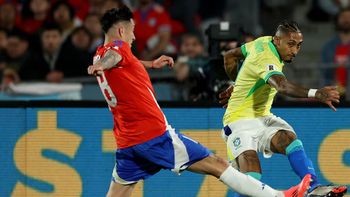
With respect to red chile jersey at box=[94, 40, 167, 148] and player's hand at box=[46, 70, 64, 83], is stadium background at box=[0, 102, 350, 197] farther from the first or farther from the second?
player's hand at box=[46, 70, 64, 83]

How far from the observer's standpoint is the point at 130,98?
9.49 meters

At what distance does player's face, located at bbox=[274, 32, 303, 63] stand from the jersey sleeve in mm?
124

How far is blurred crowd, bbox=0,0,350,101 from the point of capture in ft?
49.4

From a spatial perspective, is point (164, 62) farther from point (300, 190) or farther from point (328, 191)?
point (328, 191)

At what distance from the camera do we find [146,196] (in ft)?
37.6

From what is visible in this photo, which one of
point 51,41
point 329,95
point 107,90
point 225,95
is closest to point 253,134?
point 225,95

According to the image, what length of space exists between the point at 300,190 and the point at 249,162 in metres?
0.64

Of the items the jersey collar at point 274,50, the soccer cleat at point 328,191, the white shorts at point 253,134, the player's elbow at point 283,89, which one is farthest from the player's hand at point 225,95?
the soccer cleat at point 328,191

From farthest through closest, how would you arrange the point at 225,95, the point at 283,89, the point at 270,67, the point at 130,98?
1. the point at 225,95
2. the point at 270,67
3. the point at 283,89
4. the point at 130,98

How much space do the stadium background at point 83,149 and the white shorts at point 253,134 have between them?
99 centimetres

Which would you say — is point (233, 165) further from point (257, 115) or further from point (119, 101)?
point (119, 101)

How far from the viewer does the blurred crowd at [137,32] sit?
49.4 ft

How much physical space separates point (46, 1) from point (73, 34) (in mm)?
1208

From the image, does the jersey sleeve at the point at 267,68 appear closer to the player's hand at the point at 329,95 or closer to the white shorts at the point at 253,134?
the white shorts at the point at 253,134
